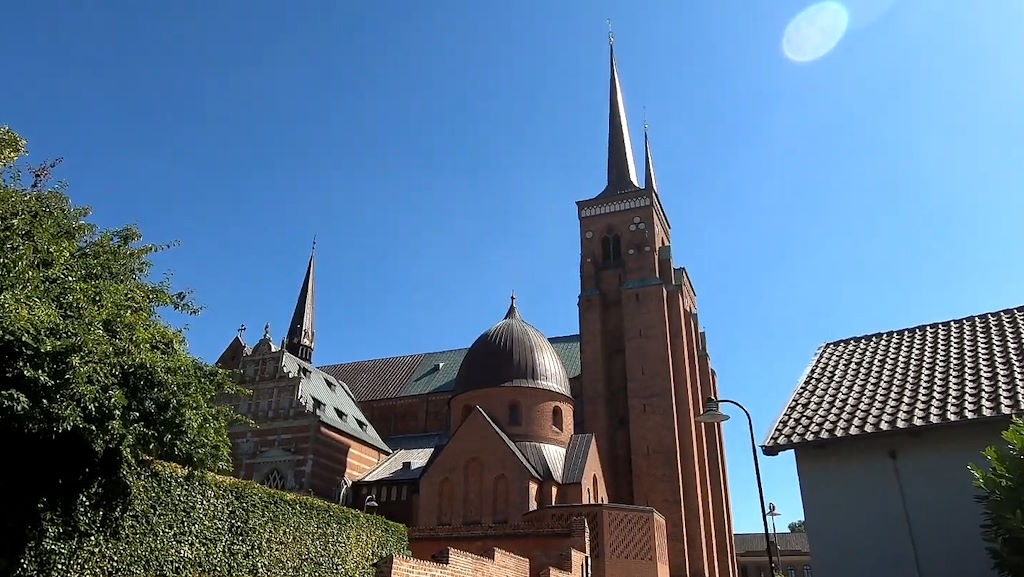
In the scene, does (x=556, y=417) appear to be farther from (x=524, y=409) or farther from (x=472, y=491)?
(x=472, y=491)

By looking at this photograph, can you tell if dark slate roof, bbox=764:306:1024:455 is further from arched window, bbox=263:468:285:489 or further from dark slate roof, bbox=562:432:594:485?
arched window, bbox=263:468:285:489

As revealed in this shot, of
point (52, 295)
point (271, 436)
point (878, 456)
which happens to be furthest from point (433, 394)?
point (878, 456)

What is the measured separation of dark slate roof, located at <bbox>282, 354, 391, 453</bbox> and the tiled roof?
→ 5133 mm

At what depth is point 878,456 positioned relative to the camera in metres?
11.8

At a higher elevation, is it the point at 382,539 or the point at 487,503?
the point at 487,503

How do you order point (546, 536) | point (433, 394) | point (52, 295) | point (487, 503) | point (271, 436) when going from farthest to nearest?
point (433, 394) → point (271, 436) → point (487, 503) → point (546, 536) → point (52, 295)

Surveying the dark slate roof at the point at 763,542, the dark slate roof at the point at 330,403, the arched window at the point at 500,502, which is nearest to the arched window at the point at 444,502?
the arched window at the point at 500,502

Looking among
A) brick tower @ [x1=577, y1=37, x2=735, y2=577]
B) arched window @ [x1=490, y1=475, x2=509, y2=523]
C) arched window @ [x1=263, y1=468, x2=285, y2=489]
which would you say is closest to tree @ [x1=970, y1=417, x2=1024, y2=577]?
arched window @ [x1=490, y1=475, x2=509, y2=523]

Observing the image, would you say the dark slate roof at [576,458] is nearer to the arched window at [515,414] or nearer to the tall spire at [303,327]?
the arched window at [515,414]

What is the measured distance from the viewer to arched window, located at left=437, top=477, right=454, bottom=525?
3234cm

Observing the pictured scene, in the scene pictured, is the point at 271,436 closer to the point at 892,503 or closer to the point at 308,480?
the point at 308,480

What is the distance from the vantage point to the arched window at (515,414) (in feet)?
118

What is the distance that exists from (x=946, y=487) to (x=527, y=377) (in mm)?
26388

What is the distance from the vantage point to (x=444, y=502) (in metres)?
32.6
